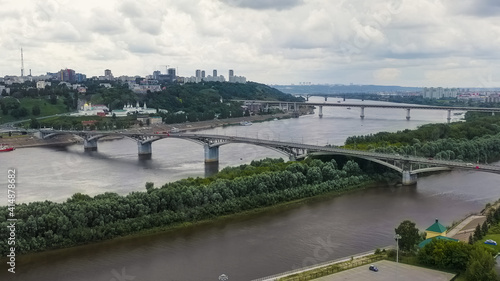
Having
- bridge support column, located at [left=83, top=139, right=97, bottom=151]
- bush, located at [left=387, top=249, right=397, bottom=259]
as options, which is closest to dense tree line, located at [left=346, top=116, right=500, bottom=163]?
bush, located at [left=387, top=249, right=397, bottom=259]

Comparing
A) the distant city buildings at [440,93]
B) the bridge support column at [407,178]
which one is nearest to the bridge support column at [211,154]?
the bridge support column at [407,178]

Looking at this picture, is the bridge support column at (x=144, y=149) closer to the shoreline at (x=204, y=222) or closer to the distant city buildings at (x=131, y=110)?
the shoreline at (x=204, y=222)

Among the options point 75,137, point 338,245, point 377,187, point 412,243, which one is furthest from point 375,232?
point 75,137

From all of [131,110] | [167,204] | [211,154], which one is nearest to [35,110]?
[131,110]

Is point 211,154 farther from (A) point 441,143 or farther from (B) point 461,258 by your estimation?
(B) point 461,258

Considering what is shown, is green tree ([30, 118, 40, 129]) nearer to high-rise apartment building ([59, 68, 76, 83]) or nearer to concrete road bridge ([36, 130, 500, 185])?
concrete road bridge ([36, 130, 500, 185])
